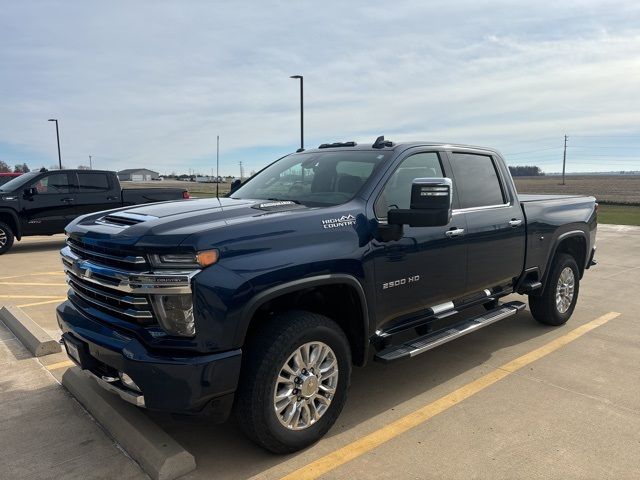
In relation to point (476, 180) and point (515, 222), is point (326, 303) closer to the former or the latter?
point (476, 180)

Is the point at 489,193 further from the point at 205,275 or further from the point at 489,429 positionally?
the point at 205,275

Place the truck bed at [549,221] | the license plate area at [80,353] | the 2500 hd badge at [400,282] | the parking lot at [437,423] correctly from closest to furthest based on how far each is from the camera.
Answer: the parking lot at [437,423], the license plate area at [80,353], the 2500 hd badge at [400,282], the truck bed at [549,221]

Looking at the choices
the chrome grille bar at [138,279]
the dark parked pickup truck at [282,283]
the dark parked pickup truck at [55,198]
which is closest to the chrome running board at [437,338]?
the dark parked pickup truck at [282,283]

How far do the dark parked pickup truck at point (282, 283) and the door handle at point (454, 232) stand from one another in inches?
0.6

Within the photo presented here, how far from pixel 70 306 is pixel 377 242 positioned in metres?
2.16

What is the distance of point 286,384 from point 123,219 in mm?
1439

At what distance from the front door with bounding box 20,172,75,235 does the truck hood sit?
896 centimetres

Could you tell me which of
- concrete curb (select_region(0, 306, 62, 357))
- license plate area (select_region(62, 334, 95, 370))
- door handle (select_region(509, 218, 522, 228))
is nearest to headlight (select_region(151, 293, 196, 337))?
license plate area (select_region(62, 334, 95, 370))

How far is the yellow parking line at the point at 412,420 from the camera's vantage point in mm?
3039

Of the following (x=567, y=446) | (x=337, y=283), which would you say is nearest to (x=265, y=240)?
(x=337, y=283)

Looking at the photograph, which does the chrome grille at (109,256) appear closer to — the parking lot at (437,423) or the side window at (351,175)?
the parking lot at (437,423)

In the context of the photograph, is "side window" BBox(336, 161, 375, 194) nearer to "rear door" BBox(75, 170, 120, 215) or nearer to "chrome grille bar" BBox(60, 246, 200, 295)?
"chrome grille bar" BBox(60, 246, 200, 295)

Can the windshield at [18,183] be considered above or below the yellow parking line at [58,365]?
above

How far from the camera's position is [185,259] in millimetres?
2721
